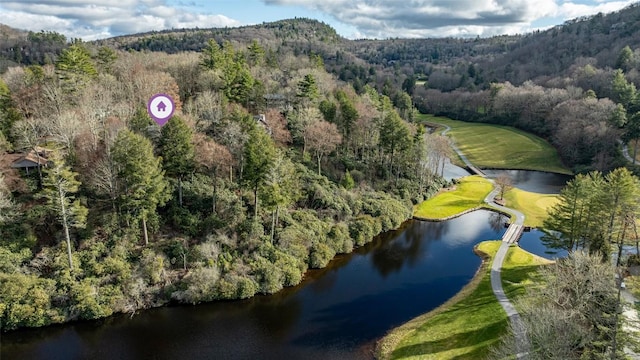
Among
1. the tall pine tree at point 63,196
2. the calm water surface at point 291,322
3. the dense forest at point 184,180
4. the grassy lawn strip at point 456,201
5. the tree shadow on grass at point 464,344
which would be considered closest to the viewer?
the tree shadow on grass at point 464,344

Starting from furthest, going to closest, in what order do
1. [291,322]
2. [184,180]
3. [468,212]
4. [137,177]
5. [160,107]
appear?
[468,212] → [160,107] → [184,180] → [137,177] → [291,322]

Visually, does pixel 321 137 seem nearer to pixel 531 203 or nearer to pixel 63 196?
pixel 63 196

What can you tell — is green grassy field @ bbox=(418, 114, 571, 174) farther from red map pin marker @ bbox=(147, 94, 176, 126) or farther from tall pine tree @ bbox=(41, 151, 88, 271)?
tall pine tree @ bbox=(41, 151, 88, 271)

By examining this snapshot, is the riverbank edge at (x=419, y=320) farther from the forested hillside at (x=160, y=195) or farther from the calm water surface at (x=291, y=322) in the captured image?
the forested hillside at (x=160, y=195)

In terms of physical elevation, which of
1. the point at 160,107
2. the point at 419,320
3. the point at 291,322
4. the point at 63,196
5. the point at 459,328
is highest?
the point at 160,107

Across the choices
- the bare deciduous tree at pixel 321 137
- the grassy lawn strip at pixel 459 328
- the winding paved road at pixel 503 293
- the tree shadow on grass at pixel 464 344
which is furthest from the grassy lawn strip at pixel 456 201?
the tree shadow on grass at pixel 464 344

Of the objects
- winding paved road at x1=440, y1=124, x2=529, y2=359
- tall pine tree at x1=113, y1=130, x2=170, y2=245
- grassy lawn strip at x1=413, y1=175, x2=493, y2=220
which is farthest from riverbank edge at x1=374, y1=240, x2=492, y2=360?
tall pine tree at x1=113, y1=130, x2=170, y2=245

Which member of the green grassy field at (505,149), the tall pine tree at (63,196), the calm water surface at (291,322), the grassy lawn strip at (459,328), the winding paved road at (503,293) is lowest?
the calm water surface at (291,322)

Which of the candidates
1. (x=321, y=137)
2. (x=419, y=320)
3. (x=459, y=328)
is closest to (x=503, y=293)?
(x=459, y=328)
